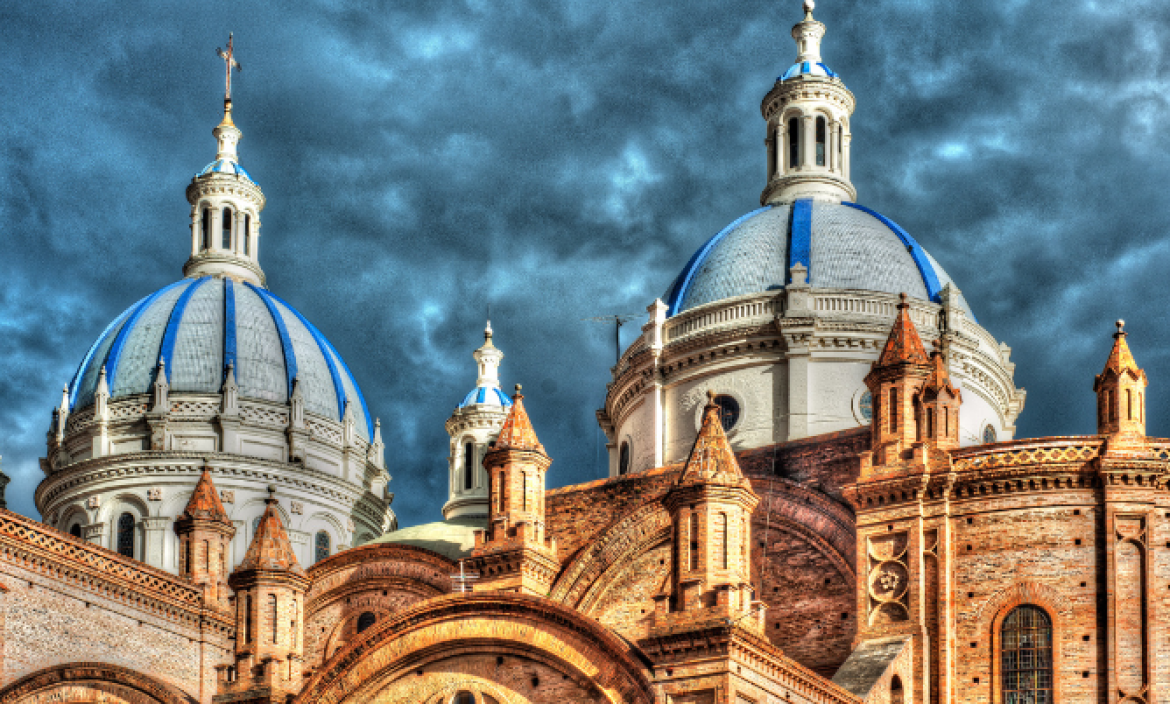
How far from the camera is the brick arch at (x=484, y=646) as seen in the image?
2909 centimetres

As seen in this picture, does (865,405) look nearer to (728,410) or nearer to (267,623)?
(728,410)

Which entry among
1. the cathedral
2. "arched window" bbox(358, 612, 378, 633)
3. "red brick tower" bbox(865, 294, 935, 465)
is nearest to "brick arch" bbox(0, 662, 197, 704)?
the cathedral

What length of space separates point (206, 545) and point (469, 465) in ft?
40.8

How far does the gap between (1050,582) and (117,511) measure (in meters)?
31.5

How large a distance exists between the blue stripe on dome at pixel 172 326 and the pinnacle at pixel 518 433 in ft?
75.8

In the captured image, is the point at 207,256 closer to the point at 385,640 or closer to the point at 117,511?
the point at 117,511

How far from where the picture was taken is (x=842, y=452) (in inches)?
1523

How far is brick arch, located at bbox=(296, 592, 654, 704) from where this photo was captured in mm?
29094

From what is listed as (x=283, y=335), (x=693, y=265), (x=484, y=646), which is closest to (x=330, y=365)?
(x=283, y=335)

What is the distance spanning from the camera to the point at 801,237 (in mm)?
47875

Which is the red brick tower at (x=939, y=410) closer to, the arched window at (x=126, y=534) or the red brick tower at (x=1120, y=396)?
the red brick tower at (x=1120, y=396)

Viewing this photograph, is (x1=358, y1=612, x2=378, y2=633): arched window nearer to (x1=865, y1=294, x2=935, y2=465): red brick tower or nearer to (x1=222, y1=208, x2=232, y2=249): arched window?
(x1=865, y1=294, x2=935, y2=465): red brick tower

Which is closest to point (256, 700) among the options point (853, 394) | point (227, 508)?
point (853, 394)

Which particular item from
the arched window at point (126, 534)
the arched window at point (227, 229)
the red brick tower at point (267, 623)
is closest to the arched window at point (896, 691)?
the red brick tower at point (267, 623)
